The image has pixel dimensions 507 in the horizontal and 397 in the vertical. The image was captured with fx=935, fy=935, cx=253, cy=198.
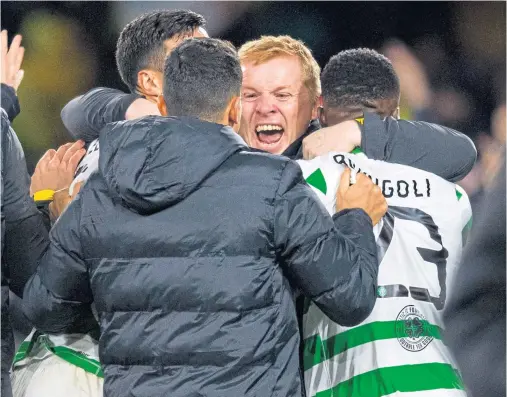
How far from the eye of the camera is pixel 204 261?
198 centimetres

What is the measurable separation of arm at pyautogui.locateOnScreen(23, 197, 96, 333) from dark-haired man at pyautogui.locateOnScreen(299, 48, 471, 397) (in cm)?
57

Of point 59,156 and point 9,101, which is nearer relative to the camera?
point 9,101

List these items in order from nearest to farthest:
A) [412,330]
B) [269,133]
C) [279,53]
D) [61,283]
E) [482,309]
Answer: [61,283], [412,330], [279,53], [269,133], [482,309]

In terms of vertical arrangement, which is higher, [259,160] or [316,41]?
[259,160]

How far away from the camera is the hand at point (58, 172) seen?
2844 mm

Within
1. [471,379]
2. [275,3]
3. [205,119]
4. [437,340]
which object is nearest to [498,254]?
[471,379]

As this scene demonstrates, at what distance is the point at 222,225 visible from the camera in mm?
1980

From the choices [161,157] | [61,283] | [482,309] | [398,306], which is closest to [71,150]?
[61,283]

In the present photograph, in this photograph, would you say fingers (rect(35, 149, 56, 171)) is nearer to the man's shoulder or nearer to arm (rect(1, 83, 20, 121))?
arm (rect(1, 83, 20, 121))

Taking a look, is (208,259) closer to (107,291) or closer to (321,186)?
(107,291)

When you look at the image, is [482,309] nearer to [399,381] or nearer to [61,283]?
[399,381]

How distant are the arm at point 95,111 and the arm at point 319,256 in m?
0.88

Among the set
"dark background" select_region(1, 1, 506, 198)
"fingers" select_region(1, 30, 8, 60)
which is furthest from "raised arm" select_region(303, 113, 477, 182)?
"dark background" select_region(1, 1, 506, 198)

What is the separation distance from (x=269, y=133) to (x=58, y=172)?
27.0 inches
